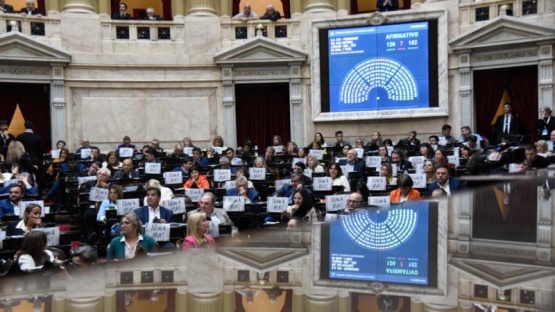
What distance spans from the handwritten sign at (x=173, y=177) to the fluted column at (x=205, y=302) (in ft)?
28.2

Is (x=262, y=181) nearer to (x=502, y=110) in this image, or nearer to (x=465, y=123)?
(x=465, y=123)

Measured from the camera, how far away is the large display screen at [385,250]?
3.30m

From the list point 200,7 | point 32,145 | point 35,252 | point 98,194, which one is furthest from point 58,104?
point 35,252

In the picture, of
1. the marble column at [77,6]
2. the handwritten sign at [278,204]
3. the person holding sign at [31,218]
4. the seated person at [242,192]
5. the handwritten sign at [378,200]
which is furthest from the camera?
the marble column at [77,6]

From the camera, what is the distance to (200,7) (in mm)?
19500

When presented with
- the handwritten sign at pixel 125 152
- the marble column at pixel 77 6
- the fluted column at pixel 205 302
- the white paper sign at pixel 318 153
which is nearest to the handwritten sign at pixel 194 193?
the white paper sign at pixel 318 153

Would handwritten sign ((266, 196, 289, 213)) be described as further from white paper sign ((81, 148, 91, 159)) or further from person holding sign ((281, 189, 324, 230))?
white paper sign ((81, 148, 91, 159))

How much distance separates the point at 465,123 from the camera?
17891 millimetres

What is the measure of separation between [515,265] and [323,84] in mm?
15835

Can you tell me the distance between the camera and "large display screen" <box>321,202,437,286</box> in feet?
10.8

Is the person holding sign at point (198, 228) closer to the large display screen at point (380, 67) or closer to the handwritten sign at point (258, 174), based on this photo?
the handwritten sign at point (258, 174)

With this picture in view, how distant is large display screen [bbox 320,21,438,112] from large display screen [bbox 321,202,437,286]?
526 inches

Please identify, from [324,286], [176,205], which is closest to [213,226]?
[176,205]

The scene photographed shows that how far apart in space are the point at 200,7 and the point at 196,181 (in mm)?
9510
